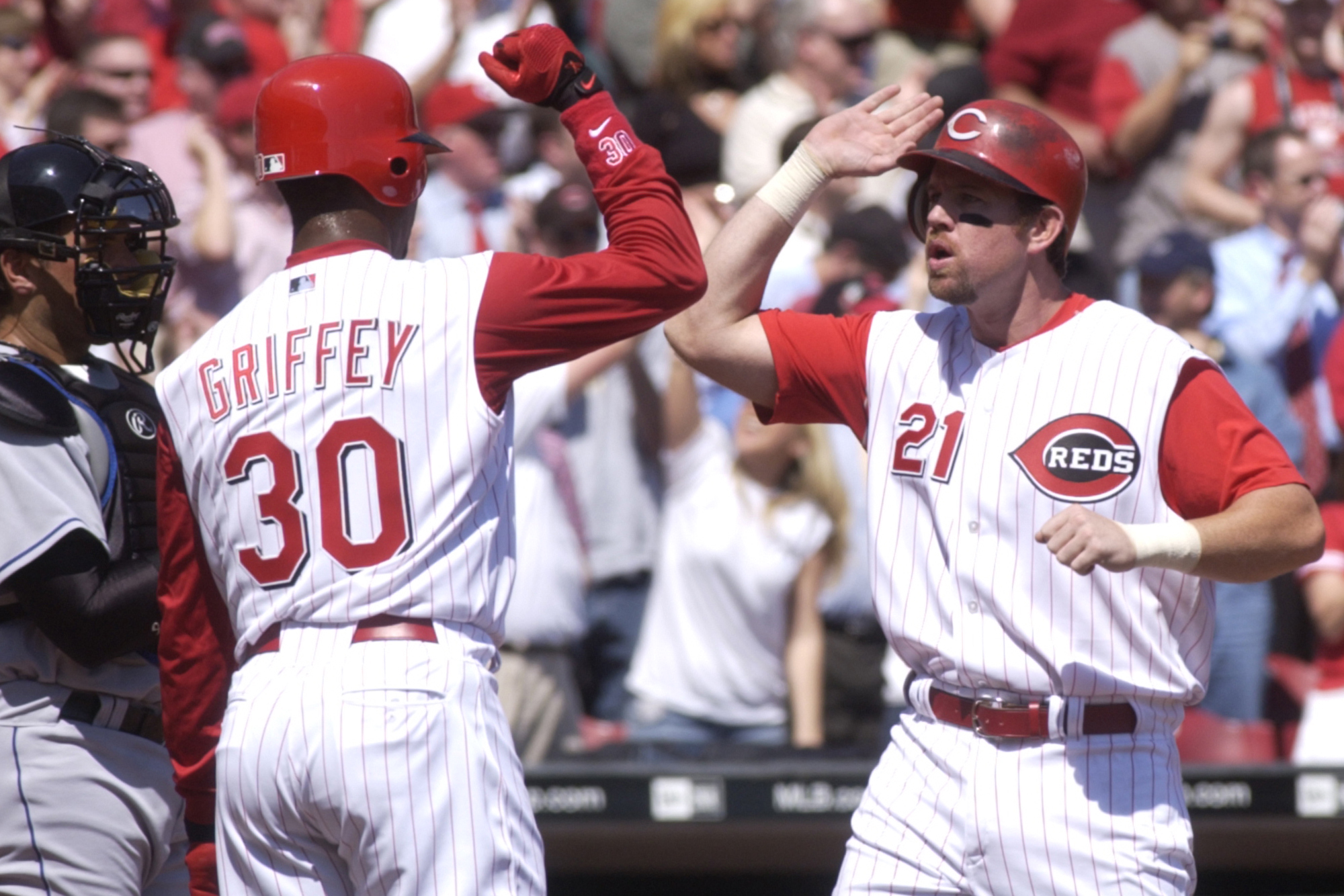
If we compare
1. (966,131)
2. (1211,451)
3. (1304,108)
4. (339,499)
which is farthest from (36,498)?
(1304,108)

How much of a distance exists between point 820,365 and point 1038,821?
100cm

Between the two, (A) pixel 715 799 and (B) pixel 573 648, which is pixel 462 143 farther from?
(A) pixel 715 799

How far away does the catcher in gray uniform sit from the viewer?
10.1 feet

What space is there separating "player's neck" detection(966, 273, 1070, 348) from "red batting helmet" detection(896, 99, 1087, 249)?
0.14 meters

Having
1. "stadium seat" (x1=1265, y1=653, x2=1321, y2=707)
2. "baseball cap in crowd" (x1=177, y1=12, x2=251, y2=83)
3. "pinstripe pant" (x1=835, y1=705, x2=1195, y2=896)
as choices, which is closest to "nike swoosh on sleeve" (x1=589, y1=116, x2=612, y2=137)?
"pinstripe pant" (x1=835, y1=705, x2=1195, y2=896)

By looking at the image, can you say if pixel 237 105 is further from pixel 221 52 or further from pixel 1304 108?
pixel 1304 108

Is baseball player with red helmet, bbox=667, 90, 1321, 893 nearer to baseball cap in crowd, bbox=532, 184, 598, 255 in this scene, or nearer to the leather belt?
the leather belt

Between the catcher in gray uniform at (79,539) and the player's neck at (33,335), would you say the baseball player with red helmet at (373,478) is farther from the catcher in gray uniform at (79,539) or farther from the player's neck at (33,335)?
the player's neck at (33,335)

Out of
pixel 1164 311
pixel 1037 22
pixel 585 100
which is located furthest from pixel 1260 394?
pixel 585 100

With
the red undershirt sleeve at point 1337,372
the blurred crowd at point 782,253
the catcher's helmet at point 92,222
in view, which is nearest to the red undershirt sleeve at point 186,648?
the catcher's helmet at point 92,222

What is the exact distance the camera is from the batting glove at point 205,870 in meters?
3.06

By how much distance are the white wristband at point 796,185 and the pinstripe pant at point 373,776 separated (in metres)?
1.15

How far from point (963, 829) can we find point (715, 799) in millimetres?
2410

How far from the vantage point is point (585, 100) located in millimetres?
3062
